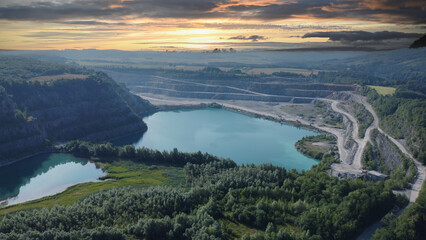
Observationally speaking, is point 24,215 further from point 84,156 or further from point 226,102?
point 226,102

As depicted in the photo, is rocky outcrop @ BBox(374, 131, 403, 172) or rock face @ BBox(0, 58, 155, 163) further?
rock face @ BBox(0, 58, 155, 163)

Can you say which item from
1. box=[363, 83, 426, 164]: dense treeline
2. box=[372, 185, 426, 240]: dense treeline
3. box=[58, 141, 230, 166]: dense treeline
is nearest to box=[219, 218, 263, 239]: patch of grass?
box=[372, 185, 426, 240]: dense treeline

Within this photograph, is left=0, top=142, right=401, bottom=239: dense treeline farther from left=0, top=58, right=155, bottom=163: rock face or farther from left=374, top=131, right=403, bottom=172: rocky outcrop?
left=0, top=58, right=155, bottom=163: rock face

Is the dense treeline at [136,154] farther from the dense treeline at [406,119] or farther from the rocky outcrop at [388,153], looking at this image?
the dense treeline at [406,119]

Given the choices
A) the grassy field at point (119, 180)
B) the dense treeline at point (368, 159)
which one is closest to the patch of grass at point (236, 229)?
the grassy field at point (119, 180)

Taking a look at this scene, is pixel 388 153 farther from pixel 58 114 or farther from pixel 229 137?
pixel 58 114

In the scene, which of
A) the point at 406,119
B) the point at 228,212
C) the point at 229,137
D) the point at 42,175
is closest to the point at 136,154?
the point at 42,175
